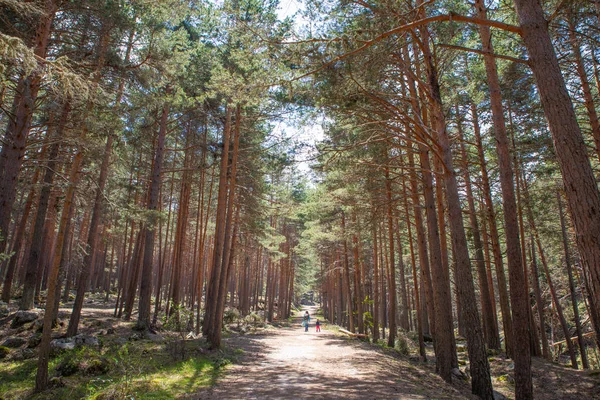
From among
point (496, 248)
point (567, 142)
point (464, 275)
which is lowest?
point (464, 275)

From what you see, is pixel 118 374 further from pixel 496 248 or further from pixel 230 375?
pixel 496 248

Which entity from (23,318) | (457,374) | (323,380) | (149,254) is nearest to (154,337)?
(149,254)

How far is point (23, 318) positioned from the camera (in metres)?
11.3

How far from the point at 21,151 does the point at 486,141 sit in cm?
1535

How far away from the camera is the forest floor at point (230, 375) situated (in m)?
6.34

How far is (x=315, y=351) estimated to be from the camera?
12.6 m

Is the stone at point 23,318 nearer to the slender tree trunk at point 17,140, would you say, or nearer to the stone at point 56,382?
the slender tree trunk at point 17,140

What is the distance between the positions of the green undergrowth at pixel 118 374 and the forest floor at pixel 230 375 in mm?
18

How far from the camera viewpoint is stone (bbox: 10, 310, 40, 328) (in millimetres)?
11109

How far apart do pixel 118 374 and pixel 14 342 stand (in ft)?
13.7

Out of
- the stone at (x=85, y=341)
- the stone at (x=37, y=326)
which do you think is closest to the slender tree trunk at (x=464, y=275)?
the stone at (x=85, y=341)

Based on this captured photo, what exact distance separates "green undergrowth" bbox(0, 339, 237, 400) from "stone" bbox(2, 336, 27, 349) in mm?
1323

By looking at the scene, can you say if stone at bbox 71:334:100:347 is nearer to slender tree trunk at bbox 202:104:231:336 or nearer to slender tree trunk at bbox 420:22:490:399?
slender tree trunk at bbox 202:104:231:336

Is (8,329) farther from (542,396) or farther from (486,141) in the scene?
(486,141)
